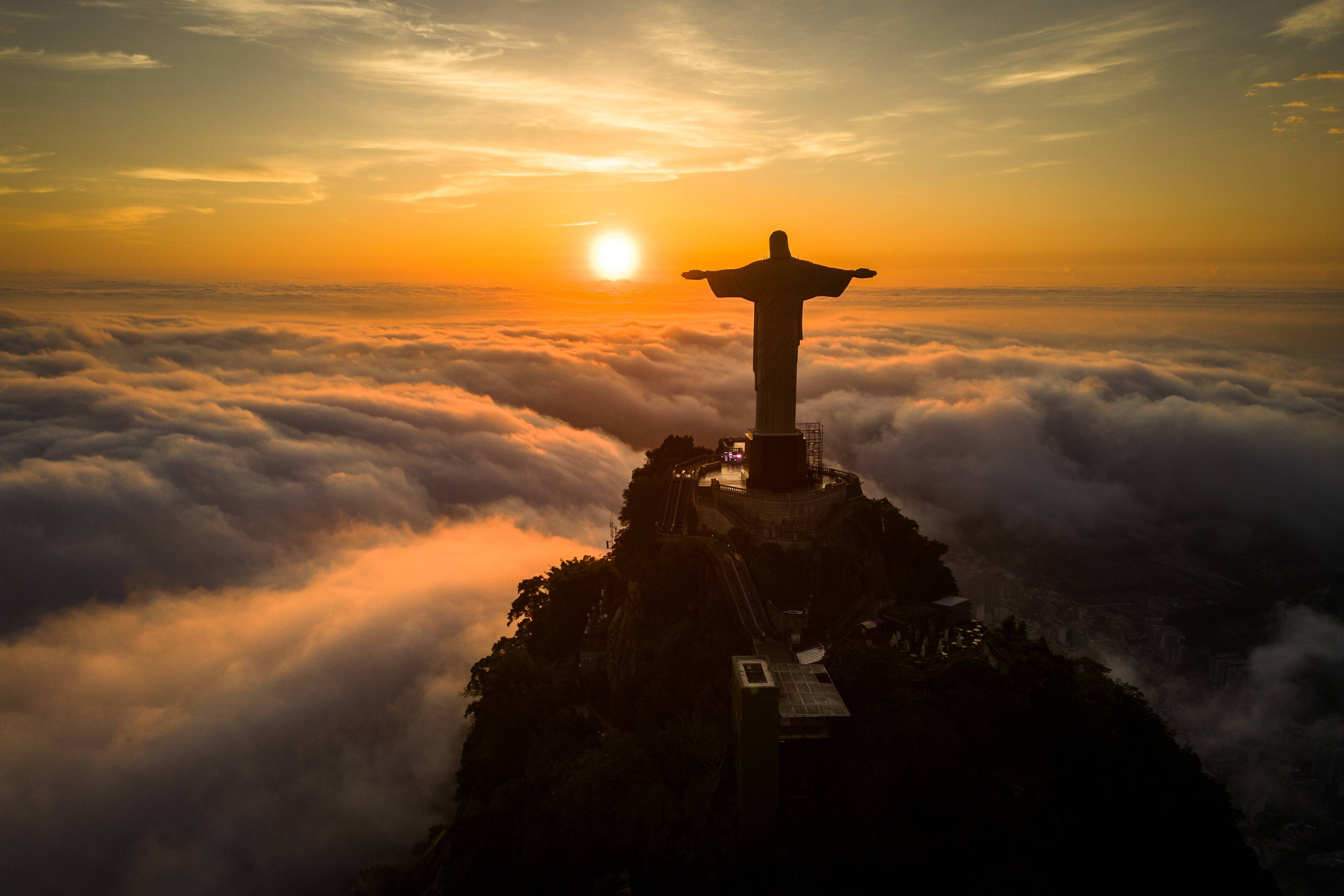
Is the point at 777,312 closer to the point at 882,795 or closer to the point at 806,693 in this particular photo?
the point at 806,693

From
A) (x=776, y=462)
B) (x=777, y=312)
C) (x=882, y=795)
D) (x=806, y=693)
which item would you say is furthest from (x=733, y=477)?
(x=882, y=795)

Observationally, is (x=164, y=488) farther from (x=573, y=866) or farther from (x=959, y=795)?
(x=959, y=795)

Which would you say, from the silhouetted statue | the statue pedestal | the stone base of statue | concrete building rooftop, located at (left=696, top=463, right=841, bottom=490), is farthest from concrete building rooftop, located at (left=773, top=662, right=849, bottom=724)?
the silhouetted statue

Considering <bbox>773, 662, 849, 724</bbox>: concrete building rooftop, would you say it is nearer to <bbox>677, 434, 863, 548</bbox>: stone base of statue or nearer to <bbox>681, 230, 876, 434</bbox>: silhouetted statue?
<bbox>677, 434, 863, 548</bbox>: stone base of statue

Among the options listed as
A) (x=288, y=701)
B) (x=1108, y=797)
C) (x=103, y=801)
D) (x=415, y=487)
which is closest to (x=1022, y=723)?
(x=1108, y=797)

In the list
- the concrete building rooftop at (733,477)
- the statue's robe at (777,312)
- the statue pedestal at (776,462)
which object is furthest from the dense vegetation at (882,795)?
the statue's robe at (777,312)

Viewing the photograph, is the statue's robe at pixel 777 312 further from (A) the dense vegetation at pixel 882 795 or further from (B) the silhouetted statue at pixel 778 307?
(A) the dense vegetation at pixel 882 795
